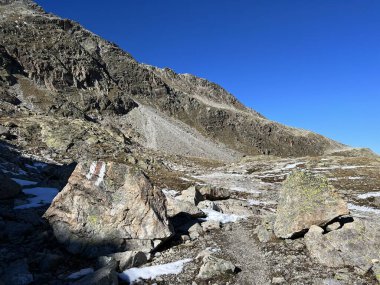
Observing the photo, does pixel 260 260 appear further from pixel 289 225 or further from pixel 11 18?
pixel 11 18

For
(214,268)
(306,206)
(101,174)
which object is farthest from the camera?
(101,174)

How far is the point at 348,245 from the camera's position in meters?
17.1

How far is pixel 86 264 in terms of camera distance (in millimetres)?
16297

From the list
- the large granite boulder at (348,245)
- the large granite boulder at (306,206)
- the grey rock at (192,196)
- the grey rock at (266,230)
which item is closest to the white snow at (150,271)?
the grey rock at (266,230)

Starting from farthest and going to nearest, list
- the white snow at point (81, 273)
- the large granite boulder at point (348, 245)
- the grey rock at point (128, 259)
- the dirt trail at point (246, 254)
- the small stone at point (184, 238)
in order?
1. the small stone at point (184, 238)
2. the large granite boulder at point (348, 245)
3. the grey rock at point (128, 259)
4. the dirt trail at point (246, 254)
5. the white snow at point (81, 273)

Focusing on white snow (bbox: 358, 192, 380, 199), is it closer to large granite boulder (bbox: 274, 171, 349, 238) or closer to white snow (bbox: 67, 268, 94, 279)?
large granite boulder (bbox: 274, 171, 349, 238)

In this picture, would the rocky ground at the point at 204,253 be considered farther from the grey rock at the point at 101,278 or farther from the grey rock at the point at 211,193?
the grey rock at the point at 211,193

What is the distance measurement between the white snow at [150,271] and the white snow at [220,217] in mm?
8733

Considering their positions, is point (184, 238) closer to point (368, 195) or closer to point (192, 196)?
point (192, 196)

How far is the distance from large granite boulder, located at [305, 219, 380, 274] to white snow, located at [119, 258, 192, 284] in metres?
7.21

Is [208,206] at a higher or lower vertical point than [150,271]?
higher

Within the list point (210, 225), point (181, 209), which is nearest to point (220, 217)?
point (210, 225)

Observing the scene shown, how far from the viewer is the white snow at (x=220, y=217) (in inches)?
1005

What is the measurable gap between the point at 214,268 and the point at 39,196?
17.7 m
